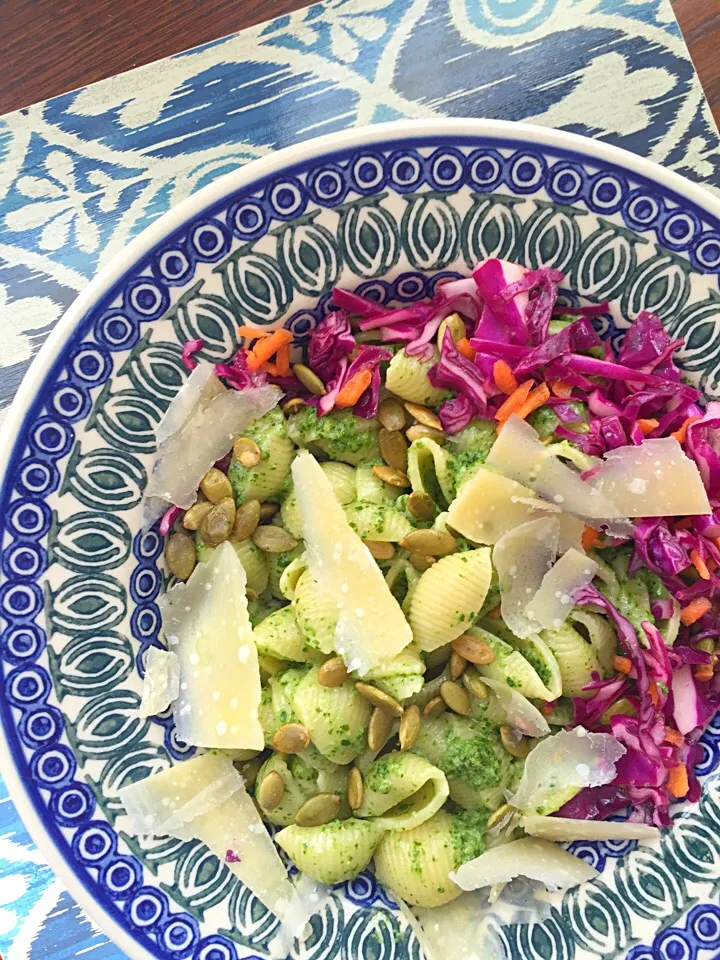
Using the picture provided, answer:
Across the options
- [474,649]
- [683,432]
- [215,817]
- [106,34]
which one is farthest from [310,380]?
[106,34]

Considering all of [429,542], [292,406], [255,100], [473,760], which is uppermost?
[255,100]

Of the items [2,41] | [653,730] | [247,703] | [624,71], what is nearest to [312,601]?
[247,703]

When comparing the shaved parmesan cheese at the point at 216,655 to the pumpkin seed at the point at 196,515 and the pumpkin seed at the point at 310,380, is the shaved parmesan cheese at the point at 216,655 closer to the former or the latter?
the pumpkin seed at the point at 196,515

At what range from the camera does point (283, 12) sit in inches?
82.7

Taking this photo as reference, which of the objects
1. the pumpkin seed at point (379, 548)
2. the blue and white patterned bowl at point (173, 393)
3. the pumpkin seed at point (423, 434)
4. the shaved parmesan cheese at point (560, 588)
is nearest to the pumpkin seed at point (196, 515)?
the blue and white patterned bowl at point (173, 393)

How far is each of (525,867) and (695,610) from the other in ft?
1.99

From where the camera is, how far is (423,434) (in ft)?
5.59

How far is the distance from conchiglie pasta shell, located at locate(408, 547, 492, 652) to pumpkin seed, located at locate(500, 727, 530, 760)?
0.23 meters

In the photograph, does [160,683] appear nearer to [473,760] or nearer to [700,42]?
[473,760]

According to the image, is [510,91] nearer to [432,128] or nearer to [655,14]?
[655,14]

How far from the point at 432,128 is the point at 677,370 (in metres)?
0.70

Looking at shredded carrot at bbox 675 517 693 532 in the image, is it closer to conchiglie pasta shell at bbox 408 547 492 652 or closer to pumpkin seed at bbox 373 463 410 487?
conchiglie pasta shell at bbox 408 547 492 652

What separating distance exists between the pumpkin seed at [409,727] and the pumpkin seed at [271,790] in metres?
0.25

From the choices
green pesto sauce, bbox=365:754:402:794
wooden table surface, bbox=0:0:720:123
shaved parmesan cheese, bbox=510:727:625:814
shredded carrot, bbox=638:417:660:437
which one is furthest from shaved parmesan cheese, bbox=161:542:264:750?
wooden table surface, bbox=0:0:720:123
